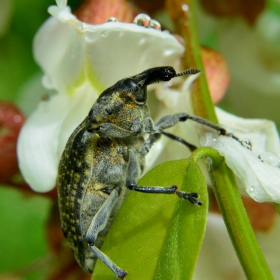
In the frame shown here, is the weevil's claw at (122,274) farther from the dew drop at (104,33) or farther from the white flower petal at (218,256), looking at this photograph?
the dew drop at (104,33)

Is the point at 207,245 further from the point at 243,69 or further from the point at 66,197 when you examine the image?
the point at 243,69

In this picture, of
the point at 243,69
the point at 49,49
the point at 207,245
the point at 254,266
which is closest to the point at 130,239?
the point at 254,266

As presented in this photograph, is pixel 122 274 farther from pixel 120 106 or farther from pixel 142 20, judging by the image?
pixel 142 20

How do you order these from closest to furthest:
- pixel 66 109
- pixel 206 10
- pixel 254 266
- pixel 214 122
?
1. pixel 254 266
2. pixel 214 122
3. pixel 66 109
4. pixel 206 10

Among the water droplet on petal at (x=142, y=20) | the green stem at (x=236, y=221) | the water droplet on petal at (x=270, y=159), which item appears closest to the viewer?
the green stem at (x=236, y=221)

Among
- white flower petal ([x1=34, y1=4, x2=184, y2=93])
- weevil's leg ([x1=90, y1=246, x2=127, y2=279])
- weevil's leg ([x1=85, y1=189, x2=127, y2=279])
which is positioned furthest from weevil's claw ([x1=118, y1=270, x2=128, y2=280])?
white flower petal ([x1=34, y1=4, x2=184, y2=93])

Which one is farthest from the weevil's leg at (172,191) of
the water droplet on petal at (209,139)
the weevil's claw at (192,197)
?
the water droplet on petal at (209,139)

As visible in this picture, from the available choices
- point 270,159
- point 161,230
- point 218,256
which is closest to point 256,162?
point 270,159

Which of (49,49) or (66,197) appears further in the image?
(49,49)
